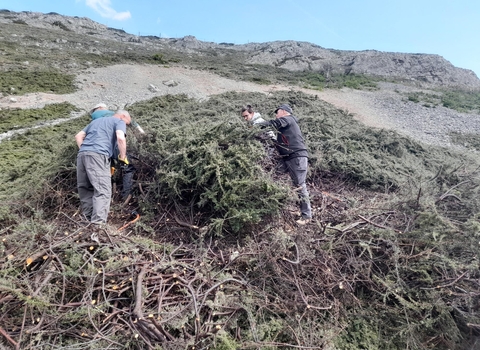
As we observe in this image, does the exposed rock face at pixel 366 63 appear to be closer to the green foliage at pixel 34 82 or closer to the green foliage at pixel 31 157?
the green foliage at pixel 34 82

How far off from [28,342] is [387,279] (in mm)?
3461

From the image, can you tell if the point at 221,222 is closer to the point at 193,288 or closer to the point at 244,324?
the point at 193,288

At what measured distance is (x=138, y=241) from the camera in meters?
3.37

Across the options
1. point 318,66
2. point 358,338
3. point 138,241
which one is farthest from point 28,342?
point 318,66

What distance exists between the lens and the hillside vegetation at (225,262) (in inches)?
103

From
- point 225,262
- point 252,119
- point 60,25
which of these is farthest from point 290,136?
point 60,25

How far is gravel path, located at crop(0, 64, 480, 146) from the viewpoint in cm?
1261

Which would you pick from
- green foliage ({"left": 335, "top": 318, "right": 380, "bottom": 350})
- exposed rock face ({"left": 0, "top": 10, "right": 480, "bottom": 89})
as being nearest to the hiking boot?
green foliage ({"left": 335, "top": 318, "right": 380, "bottom": 350})

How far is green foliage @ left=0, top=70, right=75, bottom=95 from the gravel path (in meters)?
0.53

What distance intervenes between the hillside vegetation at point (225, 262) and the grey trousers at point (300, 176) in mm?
191

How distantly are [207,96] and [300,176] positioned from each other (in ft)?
36.4

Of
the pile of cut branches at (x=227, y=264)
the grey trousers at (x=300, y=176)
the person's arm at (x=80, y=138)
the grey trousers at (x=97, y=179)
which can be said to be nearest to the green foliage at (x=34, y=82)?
the pile of cut branches at (x=227, y=264)

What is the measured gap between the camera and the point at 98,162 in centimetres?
366

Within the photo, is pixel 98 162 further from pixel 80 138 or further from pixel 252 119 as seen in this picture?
pixel 252 119
